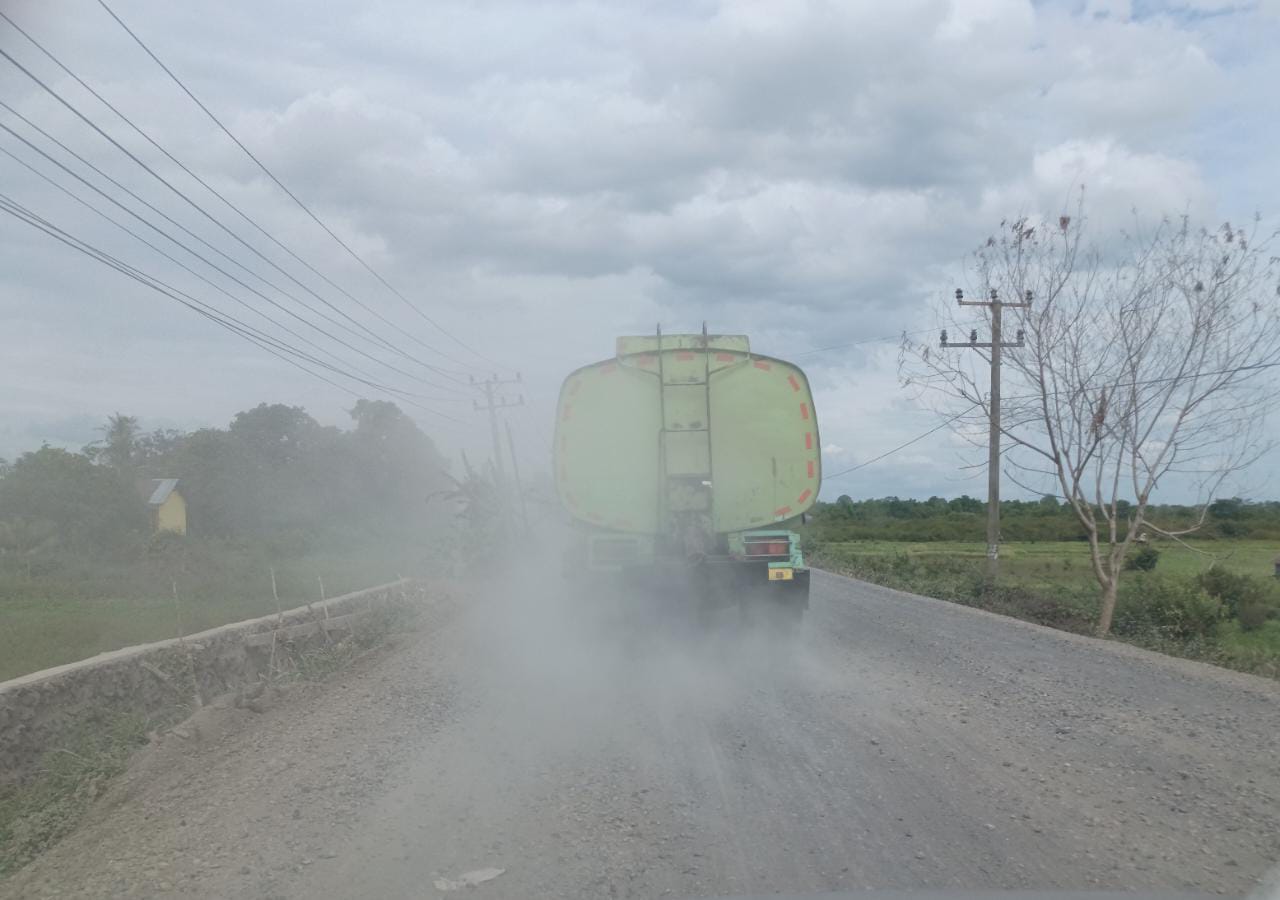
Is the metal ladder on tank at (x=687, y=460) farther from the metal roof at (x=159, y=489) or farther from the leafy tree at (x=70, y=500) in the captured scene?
the metal roof at (x=159, y=489)

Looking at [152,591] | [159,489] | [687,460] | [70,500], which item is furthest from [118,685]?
[159,489]

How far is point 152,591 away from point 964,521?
5165cm

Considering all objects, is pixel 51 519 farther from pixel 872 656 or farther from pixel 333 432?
pixel 872 656

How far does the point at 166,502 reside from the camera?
3616cm

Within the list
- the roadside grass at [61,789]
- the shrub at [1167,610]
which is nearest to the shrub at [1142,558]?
the shrub at [1167,610]

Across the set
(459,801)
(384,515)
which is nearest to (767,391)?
(459,801)

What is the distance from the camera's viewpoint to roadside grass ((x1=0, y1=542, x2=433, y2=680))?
41.4 feet

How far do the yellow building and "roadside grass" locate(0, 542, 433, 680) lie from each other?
573cm

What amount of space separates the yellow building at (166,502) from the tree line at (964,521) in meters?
24.2

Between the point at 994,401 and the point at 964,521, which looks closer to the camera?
the point at 994,401

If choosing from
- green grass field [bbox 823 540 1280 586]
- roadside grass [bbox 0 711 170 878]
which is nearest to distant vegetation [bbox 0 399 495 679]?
roadside grass [bbox 0 711 170 878]

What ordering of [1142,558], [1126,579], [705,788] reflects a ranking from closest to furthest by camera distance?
[705,788] < [1126,579] < [1142,558]

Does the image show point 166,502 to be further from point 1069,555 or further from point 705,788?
point 1069,555

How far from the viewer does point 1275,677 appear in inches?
477
